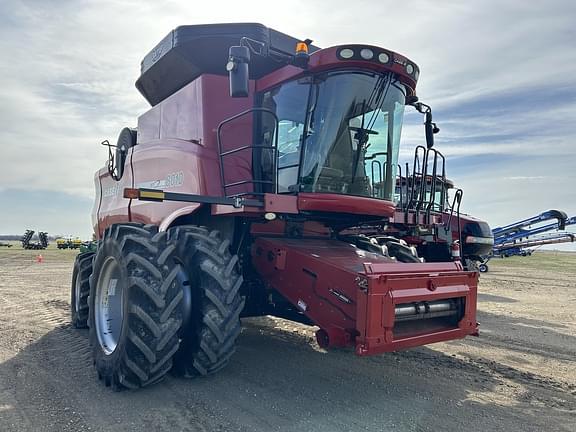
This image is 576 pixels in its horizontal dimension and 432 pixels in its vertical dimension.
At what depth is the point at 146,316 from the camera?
155 inches

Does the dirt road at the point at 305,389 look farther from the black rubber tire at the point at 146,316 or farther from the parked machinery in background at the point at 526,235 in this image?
the parked machinery in background at the point at 526,235

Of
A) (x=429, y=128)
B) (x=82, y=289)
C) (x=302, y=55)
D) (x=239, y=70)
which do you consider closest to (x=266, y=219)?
(x=239, y=70)

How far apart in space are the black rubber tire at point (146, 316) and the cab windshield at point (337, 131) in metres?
1.45

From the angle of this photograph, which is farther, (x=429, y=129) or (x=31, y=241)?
(x=31, y=241)

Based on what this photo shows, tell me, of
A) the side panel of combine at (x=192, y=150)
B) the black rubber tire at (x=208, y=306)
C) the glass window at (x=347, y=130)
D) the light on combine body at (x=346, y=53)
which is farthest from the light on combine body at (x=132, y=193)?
the light on combine body at (x=346, y=53)

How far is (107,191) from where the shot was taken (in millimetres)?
7820

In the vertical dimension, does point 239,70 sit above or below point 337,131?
above

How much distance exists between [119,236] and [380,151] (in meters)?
2.83

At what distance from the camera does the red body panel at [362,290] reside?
12.5ft

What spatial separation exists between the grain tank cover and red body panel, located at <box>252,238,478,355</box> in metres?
2.02

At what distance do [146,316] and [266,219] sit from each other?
1465 mm

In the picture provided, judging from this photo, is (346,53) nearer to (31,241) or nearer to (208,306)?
(208,306)

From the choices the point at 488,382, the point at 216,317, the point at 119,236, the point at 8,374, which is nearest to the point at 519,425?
the point at 488,382

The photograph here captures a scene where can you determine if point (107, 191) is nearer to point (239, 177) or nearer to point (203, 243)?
point (239, 177)
